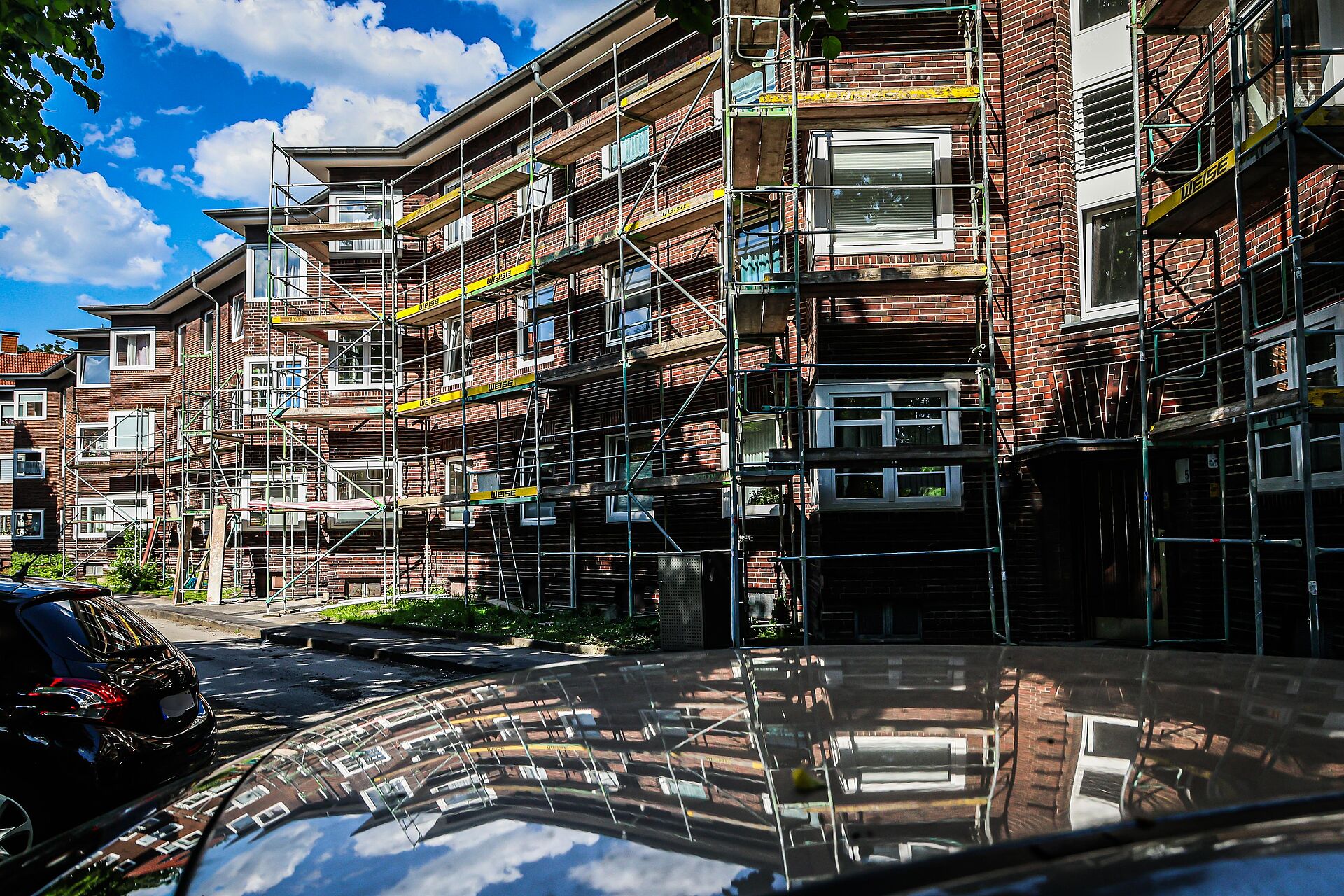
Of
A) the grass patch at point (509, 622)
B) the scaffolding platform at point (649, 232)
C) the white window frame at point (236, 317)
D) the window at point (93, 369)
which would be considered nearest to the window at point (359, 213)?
the white window frame at point (236, 317)

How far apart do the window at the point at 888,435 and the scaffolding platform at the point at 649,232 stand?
11.1 feet

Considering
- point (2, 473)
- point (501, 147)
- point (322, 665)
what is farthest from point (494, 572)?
point (2, 473)

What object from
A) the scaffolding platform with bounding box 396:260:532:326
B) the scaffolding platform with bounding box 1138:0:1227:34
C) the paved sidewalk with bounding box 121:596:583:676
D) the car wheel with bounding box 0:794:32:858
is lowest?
the paved sidewalk with bounding box 121:596:583:676

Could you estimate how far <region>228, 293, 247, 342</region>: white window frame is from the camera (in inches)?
1065

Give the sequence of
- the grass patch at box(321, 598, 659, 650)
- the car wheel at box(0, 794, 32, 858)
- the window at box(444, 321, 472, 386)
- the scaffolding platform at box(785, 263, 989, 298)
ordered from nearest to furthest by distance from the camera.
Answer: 1. the car wheel at box(0, 794, 32, 858)
2. the scaffolding platform at box(785, 263, 989, 298)
3. the grass patch at box(321, 598, 659, 650)
4. the window at box(444, 321, 472, 386)

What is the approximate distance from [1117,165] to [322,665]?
11.9 metres

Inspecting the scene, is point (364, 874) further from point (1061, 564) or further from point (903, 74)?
point (903, 74)

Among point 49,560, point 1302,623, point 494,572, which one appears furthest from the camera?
point 49,560

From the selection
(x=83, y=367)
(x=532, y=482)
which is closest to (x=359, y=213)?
(x=532, y=482)

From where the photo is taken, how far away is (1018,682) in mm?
2039

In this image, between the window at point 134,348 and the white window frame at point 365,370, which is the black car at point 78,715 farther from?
the window at point 134,348

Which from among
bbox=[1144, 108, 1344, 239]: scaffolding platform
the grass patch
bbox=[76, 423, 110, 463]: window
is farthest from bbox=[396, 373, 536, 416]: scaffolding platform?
bbox=[76, 423, 110, 463]: window

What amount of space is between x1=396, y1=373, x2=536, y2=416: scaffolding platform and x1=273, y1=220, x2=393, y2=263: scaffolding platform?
4215 millimetres

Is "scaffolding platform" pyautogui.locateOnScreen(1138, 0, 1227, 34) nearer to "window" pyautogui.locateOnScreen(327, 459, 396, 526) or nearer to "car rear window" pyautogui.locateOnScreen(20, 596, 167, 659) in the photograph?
"car rear window" pyautogui.locateOnScreen(20, 596, 167, 659)
